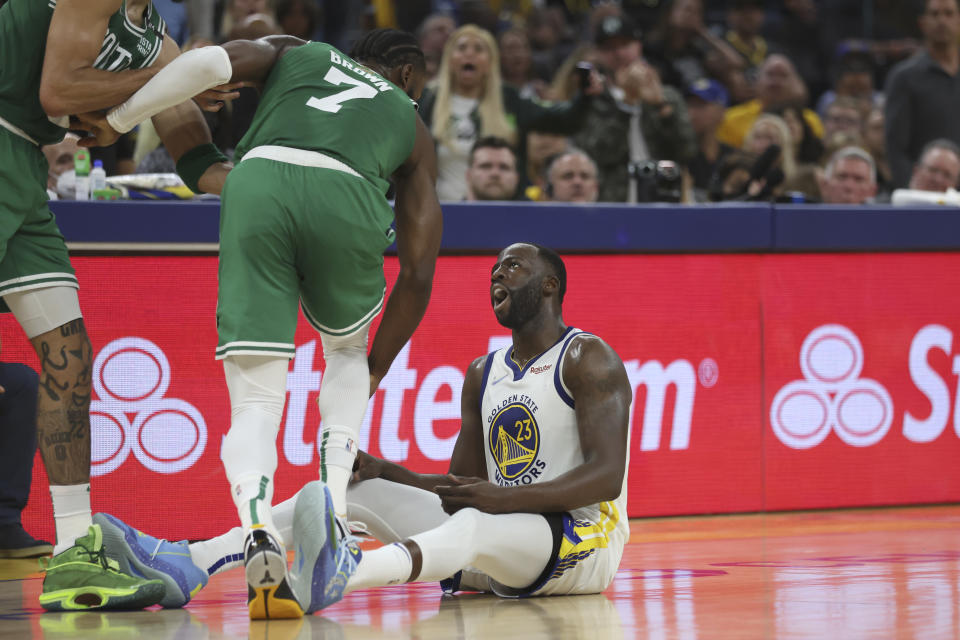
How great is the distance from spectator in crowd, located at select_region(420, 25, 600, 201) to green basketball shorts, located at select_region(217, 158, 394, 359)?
3.50m

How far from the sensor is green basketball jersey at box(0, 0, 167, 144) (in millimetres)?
3861

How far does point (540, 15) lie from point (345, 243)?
794cm

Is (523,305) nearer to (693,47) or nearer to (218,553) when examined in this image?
(218,553)

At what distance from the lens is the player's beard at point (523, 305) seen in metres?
4.09

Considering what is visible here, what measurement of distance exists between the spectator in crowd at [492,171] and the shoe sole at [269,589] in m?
3.60

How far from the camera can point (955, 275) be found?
652 centimetres

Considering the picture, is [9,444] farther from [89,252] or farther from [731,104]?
[731,104]

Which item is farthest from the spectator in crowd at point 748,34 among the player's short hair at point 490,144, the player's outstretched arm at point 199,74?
the player's outstretched arm at point 199,74

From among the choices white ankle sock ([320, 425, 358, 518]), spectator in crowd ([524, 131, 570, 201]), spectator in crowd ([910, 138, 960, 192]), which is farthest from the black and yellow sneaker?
spectator in crowd ([910, 138, 960, 192])

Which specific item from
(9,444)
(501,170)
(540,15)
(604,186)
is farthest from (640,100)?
(9,444)

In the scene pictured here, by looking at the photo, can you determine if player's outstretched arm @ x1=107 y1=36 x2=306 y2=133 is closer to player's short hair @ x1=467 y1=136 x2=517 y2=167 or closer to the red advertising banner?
the red advertising banner

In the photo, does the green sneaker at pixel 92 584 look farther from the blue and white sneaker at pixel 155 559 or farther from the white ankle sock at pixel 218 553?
the white ankle sock at pixel 218 553

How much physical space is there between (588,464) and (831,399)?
2887 millimetres

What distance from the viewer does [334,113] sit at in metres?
3.68
